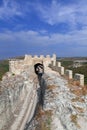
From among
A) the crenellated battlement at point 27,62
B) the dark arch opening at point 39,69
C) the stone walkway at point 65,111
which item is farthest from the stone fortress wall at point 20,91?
the stone walkway at point 65,111

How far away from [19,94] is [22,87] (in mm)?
1368

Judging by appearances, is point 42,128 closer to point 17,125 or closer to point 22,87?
point 17,125

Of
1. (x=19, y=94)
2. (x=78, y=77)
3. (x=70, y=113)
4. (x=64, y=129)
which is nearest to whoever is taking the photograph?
(x=64, y=129)

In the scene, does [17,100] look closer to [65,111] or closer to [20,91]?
[20,91]

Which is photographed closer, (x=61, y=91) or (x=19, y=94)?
(x=61, y=91)

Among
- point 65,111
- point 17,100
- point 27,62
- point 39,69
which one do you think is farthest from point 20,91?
point 65,111

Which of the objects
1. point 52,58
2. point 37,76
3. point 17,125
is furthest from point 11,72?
point 17,125

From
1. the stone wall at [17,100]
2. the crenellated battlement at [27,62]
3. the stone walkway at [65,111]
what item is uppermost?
the crenellated battlement at [27,62]

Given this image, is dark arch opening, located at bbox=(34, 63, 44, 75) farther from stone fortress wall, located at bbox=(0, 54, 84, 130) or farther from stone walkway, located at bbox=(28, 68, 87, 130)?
stone walkway, located at bbox=(28, 68, 87, 130)

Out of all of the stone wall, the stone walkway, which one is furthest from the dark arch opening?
the stone walkway

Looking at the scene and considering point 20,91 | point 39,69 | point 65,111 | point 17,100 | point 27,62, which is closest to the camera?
point 65,111

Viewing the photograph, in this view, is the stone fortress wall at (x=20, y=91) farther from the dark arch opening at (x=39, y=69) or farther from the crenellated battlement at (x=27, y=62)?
the dark arch opening at (x=39, y=69)

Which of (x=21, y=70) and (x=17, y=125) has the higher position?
(x=21, y=70)

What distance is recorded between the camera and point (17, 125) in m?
22.3
